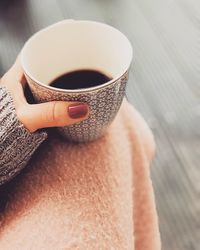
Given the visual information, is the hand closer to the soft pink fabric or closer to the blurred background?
the soft pink fabric

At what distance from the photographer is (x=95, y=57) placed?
1.47 feet

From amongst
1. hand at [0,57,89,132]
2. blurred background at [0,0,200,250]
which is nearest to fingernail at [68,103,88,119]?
hand at [0,57,89,132]

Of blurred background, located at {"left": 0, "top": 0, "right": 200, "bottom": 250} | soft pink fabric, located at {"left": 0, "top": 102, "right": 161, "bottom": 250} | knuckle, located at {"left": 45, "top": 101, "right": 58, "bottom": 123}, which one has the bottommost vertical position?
blurred background, located at {"left": 0, "top": 0, "right": 200, "bottom": 250}

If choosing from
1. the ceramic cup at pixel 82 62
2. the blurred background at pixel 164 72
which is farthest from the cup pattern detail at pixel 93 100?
the blurred background at pixel 164 72

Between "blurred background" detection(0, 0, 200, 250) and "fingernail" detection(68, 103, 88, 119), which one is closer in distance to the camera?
"fingernail" detection(68, 103, 88, 119)

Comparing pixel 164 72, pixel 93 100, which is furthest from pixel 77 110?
pixel 164 72

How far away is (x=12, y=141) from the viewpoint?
383 mm

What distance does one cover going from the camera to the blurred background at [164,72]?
2.84ft

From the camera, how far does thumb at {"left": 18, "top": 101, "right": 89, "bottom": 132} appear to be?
0.35m

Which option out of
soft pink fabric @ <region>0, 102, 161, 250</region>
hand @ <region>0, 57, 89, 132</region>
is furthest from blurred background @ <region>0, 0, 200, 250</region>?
hand @ <region>0, 57, 89, 132</region>

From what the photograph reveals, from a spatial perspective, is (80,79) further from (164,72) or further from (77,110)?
(164,72)

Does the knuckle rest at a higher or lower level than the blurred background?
higher

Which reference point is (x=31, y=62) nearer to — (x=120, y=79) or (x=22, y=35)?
(x=120, y=79)

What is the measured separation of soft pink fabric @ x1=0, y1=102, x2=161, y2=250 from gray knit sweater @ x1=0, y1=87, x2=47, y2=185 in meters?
0.03
